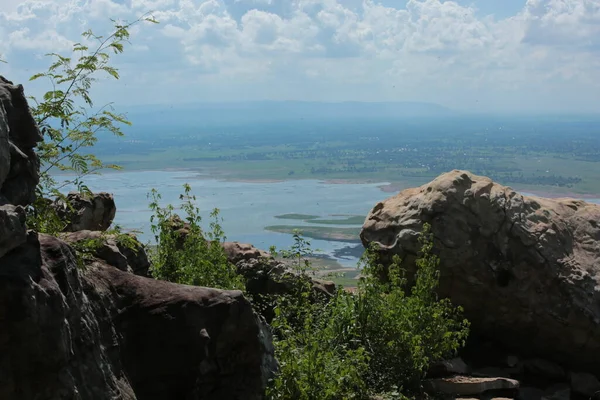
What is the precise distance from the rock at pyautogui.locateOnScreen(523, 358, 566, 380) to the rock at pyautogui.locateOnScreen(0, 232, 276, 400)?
525 cm

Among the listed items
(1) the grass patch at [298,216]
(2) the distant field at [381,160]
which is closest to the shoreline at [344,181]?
(2) the distant field at [381,160]

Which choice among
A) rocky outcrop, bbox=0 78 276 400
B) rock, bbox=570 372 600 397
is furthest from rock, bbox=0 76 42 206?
rock, bbox=570 372 600 397

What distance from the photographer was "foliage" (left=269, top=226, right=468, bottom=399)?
8422 millimetres

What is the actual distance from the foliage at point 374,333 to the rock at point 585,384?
6.40ft

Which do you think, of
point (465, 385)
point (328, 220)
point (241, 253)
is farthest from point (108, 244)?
point (328, 220)

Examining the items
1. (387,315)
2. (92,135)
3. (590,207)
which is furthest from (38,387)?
(590,207)

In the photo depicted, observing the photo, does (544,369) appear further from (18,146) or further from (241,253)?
(18,146)

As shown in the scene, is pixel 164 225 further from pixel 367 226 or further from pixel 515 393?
pixel 515 393

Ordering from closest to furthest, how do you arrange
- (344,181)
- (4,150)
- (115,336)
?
(4,150)
(115,336)
(344,181)

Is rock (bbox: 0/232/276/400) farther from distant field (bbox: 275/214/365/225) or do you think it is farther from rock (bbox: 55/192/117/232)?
distant field (bbox: 275/214/365/225)

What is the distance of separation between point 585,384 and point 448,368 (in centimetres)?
213

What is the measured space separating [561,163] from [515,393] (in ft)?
450

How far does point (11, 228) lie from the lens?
16.7 ft

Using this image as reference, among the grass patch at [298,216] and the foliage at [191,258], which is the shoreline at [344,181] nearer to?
the grass patch at [298,216]
